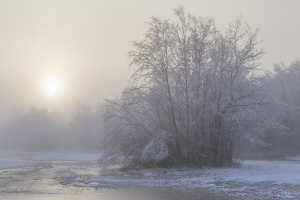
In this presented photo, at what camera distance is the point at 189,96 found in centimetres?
3544

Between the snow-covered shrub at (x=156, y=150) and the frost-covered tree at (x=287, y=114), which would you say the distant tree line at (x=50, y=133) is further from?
the snow-covered shrub at (x=156, y=150)

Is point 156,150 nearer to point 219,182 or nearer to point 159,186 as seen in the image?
point 159,186

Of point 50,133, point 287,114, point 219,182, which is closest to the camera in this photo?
point 219,182

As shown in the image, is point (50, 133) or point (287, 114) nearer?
point (287, 114)

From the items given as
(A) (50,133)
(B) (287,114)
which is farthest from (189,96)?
(A) (50,133)

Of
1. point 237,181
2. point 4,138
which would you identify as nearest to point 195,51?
point 237,181

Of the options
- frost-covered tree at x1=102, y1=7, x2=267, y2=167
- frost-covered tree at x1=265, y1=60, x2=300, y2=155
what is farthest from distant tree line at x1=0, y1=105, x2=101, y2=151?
frost-covered tree at x1=102, y1=7, x2=267, y2=167

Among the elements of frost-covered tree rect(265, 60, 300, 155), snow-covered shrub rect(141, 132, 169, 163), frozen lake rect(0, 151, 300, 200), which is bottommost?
frozen lake rect(0, 151, 300, 200)

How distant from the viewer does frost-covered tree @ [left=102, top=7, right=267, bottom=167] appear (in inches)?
1364

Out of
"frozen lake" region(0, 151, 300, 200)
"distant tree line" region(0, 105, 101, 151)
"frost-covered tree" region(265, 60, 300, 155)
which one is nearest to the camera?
"frozen lake" region(0, 151, 300, 200)

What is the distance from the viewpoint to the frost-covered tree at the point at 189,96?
3466 cm

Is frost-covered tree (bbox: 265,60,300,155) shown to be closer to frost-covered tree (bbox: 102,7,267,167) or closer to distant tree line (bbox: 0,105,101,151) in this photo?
frost-covered tree (bbox: 102,7,267,167)

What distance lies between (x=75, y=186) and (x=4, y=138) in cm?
11441

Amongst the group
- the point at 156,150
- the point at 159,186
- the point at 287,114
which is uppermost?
the point at 287,114
